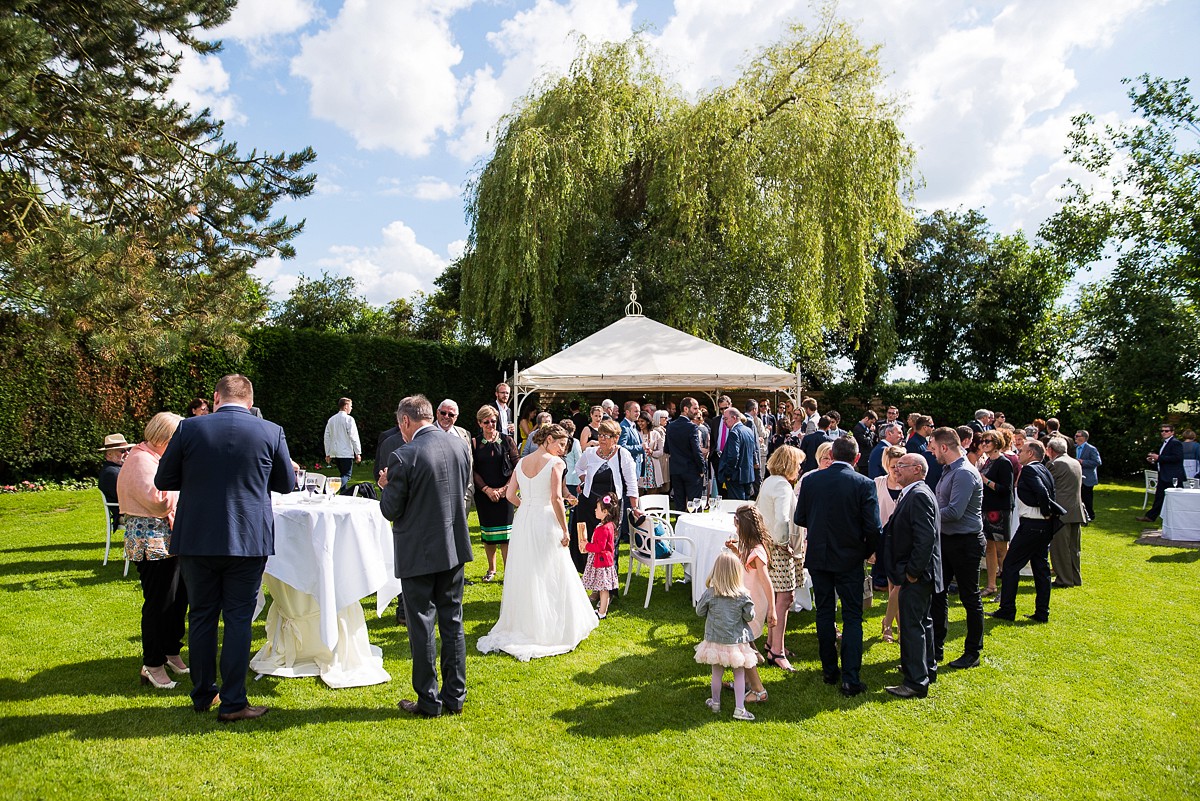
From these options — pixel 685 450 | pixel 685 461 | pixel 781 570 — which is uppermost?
pixel 685 450

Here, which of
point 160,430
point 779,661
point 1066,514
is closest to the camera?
point 160,430

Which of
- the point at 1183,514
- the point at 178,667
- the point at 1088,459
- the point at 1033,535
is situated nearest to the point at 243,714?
the point at 178,667

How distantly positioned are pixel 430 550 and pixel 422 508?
239mm

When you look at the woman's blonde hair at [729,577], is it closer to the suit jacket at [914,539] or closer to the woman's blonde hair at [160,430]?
the suit jacket at [914,539]

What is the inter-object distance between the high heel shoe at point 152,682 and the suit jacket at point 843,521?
405 cm

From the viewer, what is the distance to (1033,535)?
6.26 m

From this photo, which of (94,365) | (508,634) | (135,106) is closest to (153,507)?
(508,634)

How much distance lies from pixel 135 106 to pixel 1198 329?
1906cm

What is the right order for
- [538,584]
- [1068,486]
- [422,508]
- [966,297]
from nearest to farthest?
[422,508]
[538,584]
[1068,486]
[966,297]

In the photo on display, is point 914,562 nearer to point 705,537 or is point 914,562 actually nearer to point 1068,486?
point 705,537

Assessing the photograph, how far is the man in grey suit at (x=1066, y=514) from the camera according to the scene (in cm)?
720

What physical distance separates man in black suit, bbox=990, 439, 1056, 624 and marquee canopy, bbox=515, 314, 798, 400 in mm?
6281

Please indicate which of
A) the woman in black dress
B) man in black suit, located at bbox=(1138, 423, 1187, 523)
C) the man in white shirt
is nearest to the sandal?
the woman in black dress

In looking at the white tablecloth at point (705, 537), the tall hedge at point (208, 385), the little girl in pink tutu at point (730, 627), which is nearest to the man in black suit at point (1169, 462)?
the white tablecloth at point (705, 537)
